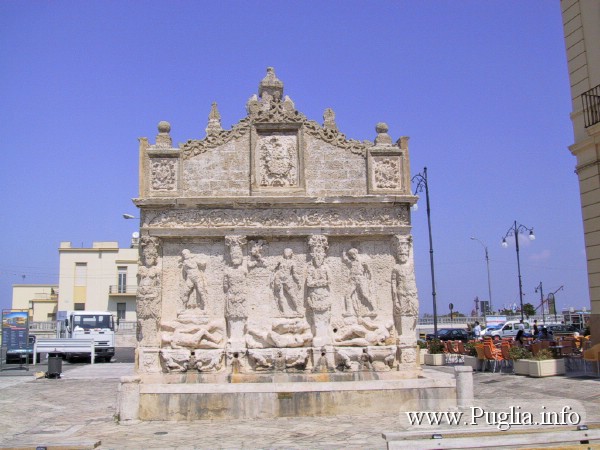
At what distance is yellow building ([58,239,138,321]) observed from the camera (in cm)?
4684

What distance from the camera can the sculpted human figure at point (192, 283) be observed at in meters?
11.7

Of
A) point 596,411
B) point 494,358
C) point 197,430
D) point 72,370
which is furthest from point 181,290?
point 72,370

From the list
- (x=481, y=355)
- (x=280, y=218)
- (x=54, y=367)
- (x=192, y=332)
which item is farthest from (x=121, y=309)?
(x=280, y=218)

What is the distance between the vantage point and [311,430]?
979cm

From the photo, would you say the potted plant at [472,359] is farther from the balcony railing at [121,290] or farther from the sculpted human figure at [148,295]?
the balcony railing at [121,290]

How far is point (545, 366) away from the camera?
16328mm

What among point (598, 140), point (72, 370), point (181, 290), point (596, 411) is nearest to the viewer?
point (596, 411)

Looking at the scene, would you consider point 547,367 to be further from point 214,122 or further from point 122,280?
point 122,280

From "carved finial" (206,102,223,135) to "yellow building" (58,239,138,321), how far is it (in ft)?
120

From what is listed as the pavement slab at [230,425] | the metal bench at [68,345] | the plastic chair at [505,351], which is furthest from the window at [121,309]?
the plastic chair at [505,351]

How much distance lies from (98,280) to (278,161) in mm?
38430

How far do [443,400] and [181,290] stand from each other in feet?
17.2

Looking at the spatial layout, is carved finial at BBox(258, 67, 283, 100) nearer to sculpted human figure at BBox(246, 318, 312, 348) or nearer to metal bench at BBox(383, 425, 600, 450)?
sculpted human figure at BBox(246, 318, 312, 348)

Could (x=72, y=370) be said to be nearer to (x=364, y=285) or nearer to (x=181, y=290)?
(x=181, y=290)
